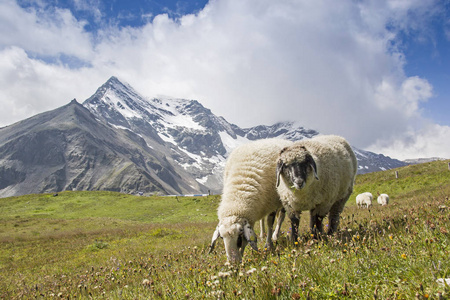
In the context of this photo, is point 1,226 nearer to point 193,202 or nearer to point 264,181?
point 193,202

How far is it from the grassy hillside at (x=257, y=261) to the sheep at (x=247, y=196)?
603 millimetres

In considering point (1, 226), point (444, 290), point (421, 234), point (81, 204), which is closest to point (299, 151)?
point (421, 234)

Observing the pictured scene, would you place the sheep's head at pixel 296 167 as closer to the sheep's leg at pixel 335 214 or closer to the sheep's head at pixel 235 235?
the sheep's head at pixel 235 235

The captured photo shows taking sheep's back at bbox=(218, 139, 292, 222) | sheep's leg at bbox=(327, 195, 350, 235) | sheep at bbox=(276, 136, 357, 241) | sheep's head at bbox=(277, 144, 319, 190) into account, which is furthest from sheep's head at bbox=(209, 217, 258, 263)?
sheep's leg at bbox=(327, 195, 350, 235)

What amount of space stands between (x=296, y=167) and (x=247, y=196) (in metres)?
1.77

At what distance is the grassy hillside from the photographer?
3.24m

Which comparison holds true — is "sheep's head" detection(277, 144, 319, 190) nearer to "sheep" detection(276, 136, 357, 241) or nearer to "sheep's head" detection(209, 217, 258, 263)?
"sheep" detection(276, 136, 357, 241)

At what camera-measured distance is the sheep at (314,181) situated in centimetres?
746

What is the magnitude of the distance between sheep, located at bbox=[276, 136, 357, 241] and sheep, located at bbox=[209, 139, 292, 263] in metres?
0.73

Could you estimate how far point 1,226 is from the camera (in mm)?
29234

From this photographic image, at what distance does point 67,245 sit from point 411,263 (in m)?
20.2

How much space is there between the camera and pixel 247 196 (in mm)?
8242

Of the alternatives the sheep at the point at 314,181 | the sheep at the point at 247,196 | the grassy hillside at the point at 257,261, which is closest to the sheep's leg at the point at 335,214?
the sheep at the point at 314,181

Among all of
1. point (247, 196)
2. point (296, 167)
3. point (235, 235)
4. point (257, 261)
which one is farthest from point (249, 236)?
point (296, 167)
